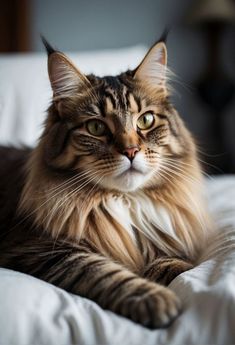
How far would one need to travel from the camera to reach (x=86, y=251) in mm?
1130

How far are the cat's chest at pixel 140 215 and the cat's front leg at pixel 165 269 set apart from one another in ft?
0.27

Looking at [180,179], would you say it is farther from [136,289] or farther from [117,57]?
[117,57]

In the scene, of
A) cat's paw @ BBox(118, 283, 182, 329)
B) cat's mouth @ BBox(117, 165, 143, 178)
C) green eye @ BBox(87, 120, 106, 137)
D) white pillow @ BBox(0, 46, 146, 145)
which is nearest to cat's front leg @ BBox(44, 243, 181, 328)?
cat's paw @ BBox(118, 283, 182, 329)

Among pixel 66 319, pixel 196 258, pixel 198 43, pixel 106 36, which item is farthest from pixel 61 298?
pixel 198 43

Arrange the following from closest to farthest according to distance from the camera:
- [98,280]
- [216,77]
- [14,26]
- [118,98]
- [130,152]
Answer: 1. [98,280]
2. [130,152]
3. [118,98]
4. [14,26]
5. [216,77]

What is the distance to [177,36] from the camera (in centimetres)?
317

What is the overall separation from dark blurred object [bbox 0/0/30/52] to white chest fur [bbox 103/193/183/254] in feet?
6.27

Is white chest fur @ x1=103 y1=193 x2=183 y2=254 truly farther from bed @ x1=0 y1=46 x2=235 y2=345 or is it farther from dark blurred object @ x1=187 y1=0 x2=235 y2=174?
dark blurred object @ x1=187 y1=0 x2=235 y2=174

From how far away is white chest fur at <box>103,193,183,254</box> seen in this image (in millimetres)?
1201

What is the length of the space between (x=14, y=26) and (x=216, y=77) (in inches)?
58.0

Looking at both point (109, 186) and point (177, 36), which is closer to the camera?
point (109, 186)

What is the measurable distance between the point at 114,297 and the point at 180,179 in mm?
502

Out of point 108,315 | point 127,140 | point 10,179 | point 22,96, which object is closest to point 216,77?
point 22,96

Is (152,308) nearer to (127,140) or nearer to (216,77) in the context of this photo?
(127,140)
